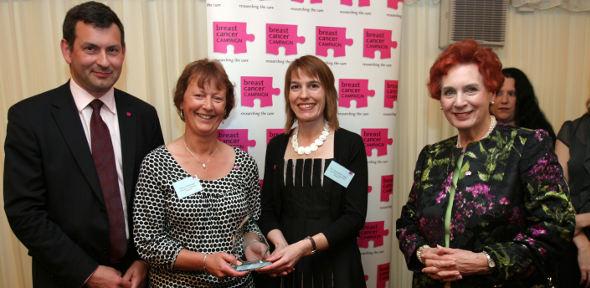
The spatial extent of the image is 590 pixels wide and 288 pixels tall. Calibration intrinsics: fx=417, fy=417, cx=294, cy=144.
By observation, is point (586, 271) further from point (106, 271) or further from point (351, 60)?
point (106, 271)

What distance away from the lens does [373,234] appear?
9.22ft

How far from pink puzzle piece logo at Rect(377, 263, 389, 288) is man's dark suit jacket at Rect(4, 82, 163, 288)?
69.1 inches

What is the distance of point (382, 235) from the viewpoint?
2842mm

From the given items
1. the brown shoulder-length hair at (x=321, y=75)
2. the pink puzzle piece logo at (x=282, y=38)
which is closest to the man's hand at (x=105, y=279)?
the brown shoulder-length hair at (x=321, y=75)

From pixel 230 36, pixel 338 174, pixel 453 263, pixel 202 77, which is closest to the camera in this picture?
pixel 453 263

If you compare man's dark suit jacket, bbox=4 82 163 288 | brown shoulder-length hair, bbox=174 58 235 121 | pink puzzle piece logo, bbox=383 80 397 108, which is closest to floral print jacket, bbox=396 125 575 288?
brown shoulder-length hair, bbox=174 58 235 121

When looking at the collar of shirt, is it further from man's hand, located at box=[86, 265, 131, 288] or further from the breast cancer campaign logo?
the breast cancer campaign logo

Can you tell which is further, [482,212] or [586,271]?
[586,271]

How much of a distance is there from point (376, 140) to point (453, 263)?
1.33 meters

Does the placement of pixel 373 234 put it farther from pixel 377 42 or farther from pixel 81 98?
pixel 81 98

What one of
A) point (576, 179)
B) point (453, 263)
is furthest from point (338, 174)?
point (576, 179)

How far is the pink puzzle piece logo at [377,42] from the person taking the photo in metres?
2.73

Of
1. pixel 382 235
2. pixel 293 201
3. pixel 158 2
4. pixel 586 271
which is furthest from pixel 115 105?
pixel 586 271

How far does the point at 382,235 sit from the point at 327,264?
Result: 2.90 feet
